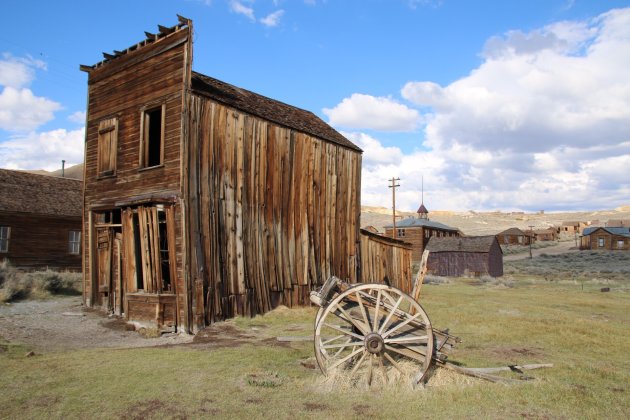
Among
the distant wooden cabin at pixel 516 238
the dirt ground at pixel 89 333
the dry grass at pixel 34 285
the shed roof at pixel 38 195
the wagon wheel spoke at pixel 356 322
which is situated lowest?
the dirt ground at pixel 89 333

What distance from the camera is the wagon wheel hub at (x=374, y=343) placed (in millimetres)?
6871

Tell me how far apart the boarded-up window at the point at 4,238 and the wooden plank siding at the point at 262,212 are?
14887 mm

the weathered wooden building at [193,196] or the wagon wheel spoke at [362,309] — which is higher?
the weathered wooden building at [193,196]

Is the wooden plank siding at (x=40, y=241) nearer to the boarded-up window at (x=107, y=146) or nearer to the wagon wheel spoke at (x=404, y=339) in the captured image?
the boarded-up window at (x=107, y=146)

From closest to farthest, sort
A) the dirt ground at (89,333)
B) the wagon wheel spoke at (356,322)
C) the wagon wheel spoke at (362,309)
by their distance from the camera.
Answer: the wagon wheel spoke at (362,309)
the wagon wheel spoke at (356,322)
the dirt ground at (89,333)

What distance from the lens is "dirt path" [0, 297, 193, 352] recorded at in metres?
10.4

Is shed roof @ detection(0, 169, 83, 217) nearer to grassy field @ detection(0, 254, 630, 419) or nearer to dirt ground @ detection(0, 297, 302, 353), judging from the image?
dirt ground @ detection(0, 297, 302, 353)

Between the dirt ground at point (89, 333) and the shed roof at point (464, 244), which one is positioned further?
the shed roof at point (464, 244)

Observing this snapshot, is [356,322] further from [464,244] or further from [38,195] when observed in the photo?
[464,244]

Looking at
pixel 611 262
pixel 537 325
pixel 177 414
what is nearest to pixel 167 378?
pixel 177 414

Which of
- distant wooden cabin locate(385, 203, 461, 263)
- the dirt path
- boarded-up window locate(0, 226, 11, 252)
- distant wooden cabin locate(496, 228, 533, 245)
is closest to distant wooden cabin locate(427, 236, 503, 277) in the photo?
distant wooden cabin locate(385, 203, 461, 263)

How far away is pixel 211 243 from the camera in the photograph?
41.5ft

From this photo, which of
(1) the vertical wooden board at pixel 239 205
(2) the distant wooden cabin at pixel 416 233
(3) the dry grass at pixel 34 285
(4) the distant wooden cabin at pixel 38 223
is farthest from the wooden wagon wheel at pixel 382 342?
(2) the distant wooden cabin at pixel 416 233

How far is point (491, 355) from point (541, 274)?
3346 centimetres
